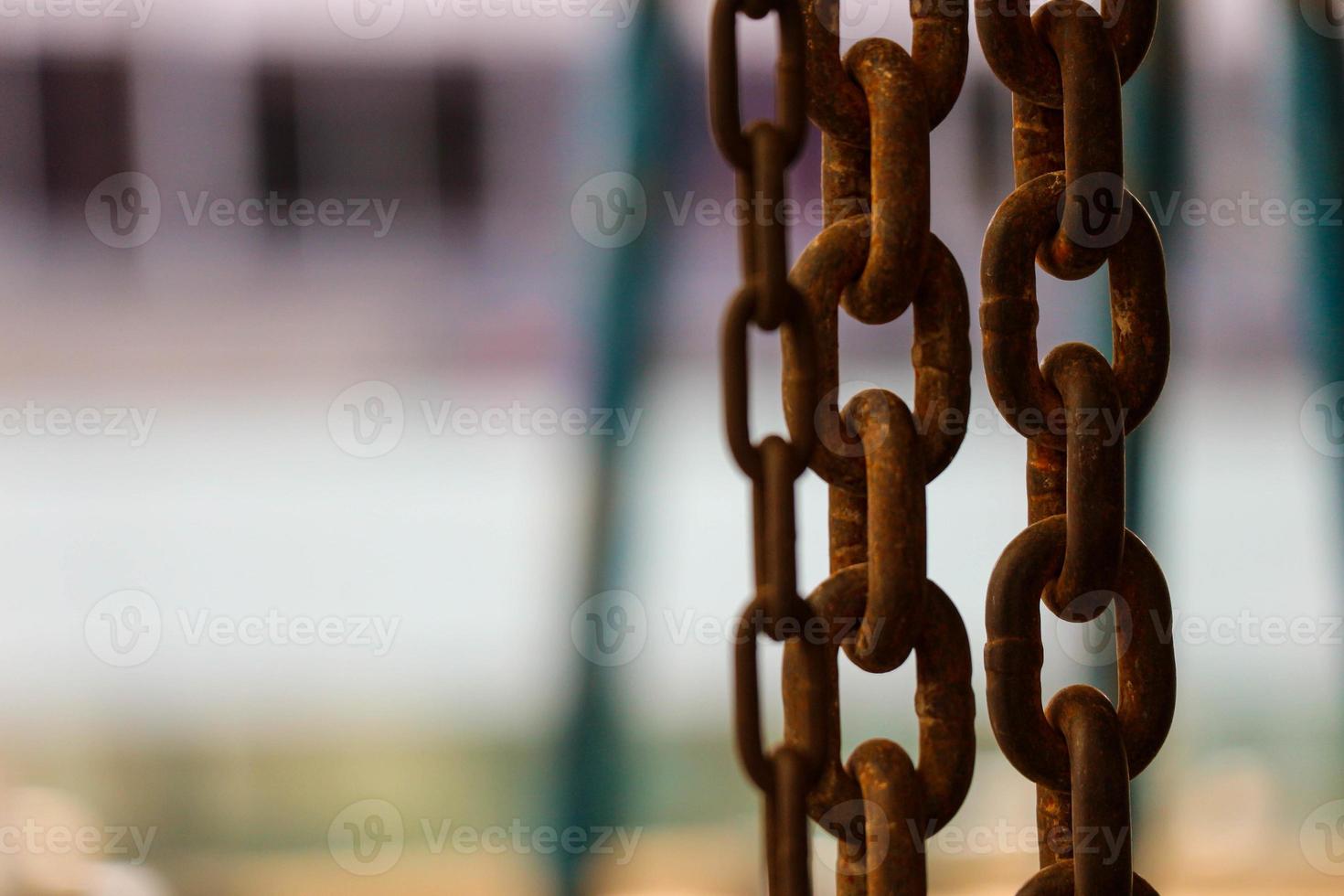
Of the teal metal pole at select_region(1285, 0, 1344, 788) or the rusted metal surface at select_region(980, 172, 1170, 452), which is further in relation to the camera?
the teal metal pole at select_region(1285, 0, 1344, 788)

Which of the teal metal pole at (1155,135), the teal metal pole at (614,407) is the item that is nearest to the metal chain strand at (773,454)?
the teal metal pole at (614,407)

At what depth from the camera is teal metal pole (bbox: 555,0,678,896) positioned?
6.61ft

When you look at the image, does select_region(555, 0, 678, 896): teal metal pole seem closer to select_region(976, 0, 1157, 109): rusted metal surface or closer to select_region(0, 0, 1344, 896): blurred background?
select_region(0, 0, 1344, 896): blurred background

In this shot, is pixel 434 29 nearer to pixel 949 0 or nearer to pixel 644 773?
pixel 644 773

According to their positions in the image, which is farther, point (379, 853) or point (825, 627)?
point (379, 853)

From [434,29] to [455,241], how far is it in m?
0.51

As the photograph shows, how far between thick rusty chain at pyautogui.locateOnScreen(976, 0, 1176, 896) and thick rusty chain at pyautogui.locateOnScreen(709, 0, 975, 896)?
0.07 ft

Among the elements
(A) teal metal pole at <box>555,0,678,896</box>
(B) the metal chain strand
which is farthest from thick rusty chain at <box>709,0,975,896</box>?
(A) teal metal pole at <box>555,0,678,896</box>

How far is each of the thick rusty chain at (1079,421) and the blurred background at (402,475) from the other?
1814mm

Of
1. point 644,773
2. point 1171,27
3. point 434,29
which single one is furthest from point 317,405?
point 1171,27

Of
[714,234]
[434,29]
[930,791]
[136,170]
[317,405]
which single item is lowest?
[930,791]

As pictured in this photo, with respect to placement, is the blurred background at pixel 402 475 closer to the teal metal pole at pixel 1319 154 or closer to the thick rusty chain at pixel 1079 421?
the teal metal pole at pixel 1319 154

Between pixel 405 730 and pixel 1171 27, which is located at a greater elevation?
pixel 1171 27

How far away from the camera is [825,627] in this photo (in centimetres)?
42
